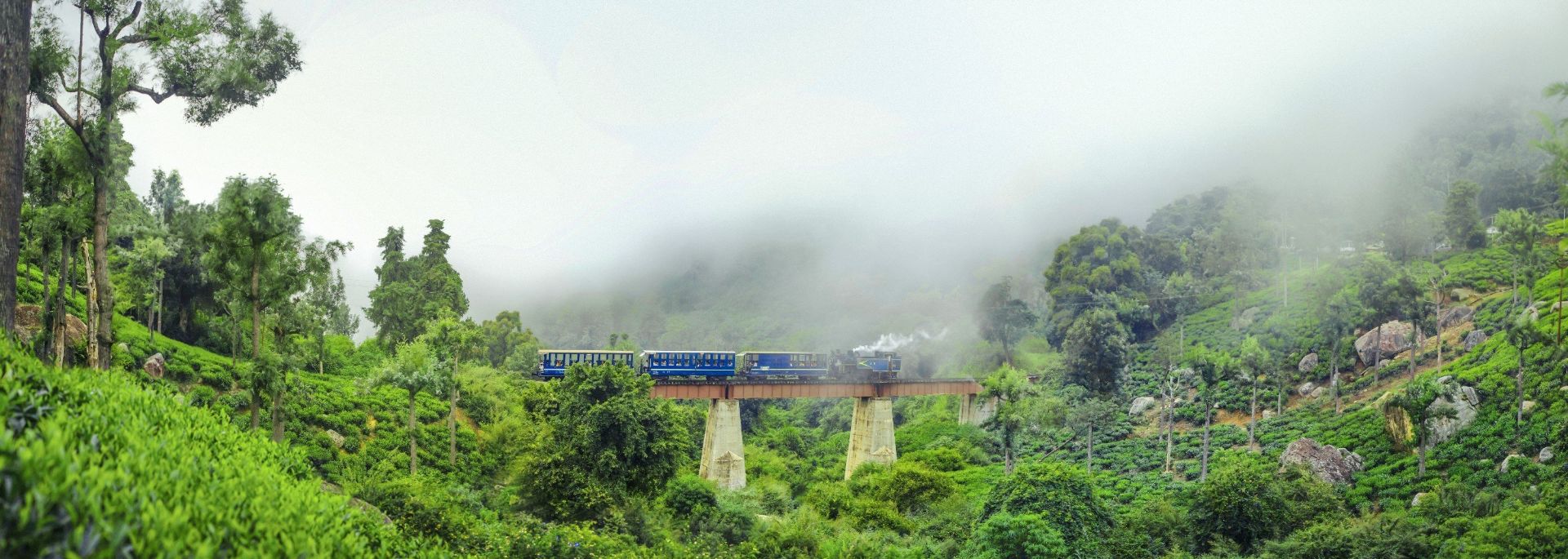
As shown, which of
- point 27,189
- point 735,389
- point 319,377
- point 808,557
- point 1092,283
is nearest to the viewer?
point 27,189

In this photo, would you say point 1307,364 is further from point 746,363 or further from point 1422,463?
point 746,363

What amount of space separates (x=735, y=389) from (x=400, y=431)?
680 inches

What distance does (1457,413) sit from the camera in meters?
35.4

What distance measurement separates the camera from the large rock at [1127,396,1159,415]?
2202 inches

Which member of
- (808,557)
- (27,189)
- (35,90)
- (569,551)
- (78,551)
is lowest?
(808,557)

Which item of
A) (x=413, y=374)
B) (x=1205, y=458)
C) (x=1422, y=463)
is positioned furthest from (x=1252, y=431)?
(x=413, y=374)

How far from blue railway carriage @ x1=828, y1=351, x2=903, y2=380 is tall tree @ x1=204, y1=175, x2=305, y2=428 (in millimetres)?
35108

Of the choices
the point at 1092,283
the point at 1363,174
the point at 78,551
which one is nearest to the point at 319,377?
the point at 78,551

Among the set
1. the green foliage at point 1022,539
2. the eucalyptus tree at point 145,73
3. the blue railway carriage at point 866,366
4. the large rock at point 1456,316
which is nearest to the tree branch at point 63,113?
the eucalyptus tree at point 145,73

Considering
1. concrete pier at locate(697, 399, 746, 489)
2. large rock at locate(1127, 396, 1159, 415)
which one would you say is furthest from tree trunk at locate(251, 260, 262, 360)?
large rock at locate(1127, 396, 1159, 415)

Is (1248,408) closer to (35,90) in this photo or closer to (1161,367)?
(1161,367)

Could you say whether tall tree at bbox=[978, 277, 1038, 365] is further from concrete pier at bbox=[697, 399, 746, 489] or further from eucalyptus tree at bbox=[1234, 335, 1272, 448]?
concrete pier at bbox=[697, 399, 746, 489]

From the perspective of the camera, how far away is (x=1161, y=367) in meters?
63.2

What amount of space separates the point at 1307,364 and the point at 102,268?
5901 cm
